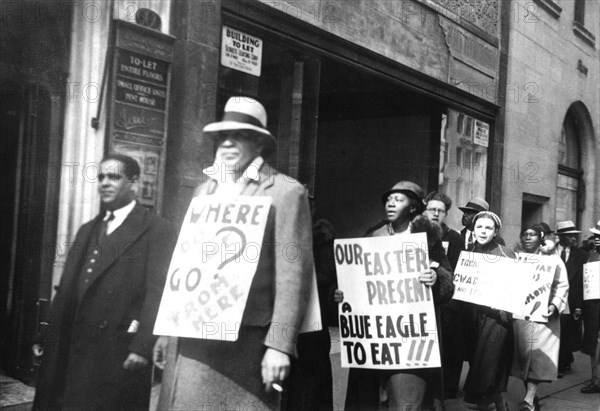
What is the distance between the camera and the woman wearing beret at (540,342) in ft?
21.9

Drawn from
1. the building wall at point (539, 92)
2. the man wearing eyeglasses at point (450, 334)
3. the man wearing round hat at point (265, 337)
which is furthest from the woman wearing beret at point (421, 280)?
the building wall at point (539, 92)

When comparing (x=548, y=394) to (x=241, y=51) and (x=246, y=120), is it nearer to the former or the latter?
(x=241, y=51)

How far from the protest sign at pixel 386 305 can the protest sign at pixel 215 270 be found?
134 cm

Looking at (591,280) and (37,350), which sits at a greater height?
(591,280)

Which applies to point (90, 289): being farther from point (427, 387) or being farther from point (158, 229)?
point (427, 387)

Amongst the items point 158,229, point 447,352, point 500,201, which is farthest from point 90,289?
point 500,201

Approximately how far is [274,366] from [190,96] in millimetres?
2773

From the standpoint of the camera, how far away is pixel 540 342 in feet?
22.3


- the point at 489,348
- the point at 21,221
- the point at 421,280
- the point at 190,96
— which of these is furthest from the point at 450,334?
the point at 21,221

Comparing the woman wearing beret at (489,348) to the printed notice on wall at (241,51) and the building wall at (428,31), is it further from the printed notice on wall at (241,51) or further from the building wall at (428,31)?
the building wall at (428,31)

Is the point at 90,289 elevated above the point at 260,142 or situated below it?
below

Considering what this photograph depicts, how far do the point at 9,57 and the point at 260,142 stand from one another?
1.66 m

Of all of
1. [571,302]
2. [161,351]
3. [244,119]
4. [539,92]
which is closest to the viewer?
[161,351]

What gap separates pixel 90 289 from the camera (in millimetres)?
4594
